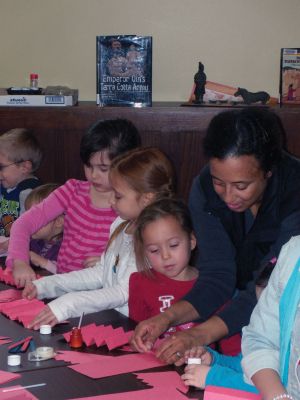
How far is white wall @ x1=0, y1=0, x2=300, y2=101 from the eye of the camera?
3.94 meters

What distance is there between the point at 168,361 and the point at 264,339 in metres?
0.28

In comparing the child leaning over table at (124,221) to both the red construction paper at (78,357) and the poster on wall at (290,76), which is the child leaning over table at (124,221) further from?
the poster on wall at (290,76)

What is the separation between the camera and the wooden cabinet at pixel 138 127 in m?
3.59

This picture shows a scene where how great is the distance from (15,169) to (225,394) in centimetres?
249

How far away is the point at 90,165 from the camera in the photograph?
2766 millimetres

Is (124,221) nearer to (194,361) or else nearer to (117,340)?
(117,340)

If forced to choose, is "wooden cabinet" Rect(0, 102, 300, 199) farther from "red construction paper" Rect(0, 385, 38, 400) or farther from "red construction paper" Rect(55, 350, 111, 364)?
"red construction paper" Rect(0, 385, 38, 400)

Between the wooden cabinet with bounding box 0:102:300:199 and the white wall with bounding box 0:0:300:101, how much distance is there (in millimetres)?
320

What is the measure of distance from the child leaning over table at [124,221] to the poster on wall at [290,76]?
1473 mm

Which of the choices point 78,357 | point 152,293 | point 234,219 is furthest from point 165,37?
point 78,357

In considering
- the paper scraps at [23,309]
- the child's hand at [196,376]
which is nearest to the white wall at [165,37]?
the paper scraps at [23,309]

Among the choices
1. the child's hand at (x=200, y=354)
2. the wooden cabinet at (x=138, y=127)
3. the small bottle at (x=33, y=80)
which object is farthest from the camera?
the small bottle at (x=33, y=80)

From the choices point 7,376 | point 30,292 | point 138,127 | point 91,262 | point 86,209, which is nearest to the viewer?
point 7,376

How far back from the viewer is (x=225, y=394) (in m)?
1.41
